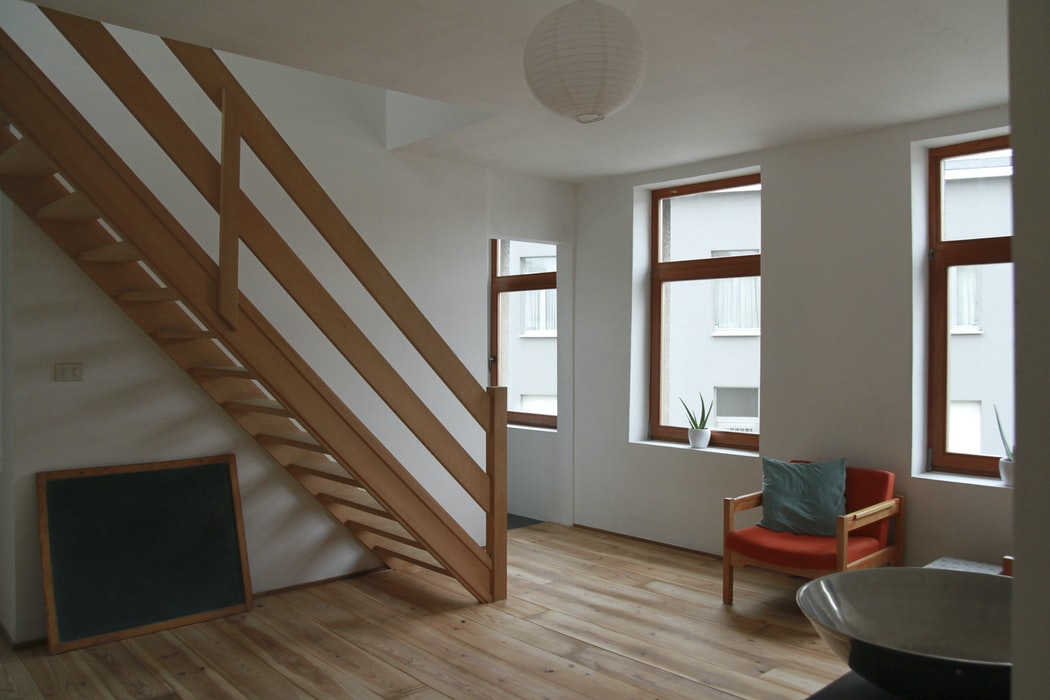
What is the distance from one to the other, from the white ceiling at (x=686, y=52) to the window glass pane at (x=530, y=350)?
223 centimetres

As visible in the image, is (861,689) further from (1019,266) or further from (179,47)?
(179,47)

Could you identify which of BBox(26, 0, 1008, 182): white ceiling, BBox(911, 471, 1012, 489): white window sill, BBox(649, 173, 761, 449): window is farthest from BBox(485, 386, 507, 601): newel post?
BBox(911, 471, 1012, 489): white window sill

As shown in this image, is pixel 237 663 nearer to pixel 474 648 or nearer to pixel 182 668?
pixel 182 668

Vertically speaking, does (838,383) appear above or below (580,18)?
below

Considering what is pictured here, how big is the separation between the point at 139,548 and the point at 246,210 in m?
1.90

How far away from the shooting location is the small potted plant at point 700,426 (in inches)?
217

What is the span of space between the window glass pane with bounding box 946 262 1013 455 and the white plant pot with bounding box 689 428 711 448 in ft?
4.98

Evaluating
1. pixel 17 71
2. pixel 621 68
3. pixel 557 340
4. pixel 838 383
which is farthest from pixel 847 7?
pixel 557 340

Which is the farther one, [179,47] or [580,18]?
[179,47]

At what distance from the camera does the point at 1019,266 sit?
2.56 ft

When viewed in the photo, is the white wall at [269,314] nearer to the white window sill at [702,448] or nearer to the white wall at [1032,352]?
the white window sill at [702,448]

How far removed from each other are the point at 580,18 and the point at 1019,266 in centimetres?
180

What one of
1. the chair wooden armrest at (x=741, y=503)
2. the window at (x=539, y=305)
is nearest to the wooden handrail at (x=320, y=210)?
the chair wooden armrest at (x=741, y=503)

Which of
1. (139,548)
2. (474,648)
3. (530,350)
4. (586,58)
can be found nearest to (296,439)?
(139,548)
